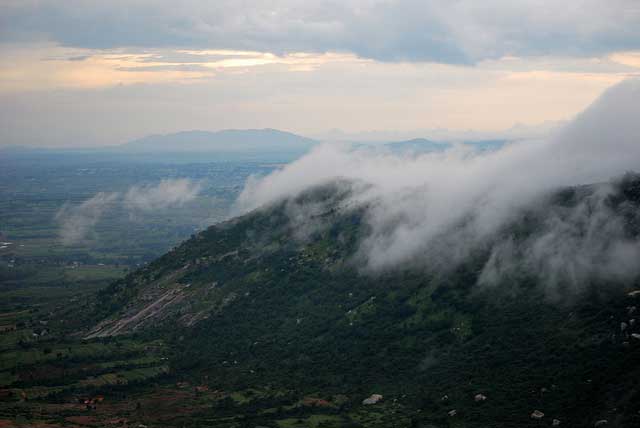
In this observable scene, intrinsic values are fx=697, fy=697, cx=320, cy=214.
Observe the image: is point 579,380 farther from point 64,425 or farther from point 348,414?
point 64,425

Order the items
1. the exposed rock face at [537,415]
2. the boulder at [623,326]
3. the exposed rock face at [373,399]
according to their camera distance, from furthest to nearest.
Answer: the exposed rock face at [373,399], the boulder at [623,326], the exposed rock face at [537,415]

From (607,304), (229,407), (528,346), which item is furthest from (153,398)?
(607,304)

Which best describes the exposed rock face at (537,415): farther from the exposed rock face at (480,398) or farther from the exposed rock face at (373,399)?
the exposed rock face at (373,399)

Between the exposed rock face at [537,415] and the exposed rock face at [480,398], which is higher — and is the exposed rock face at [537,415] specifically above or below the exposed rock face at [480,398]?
above

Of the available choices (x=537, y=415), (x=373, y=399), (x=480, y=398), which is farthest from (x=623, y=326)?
(x=373, y=399)

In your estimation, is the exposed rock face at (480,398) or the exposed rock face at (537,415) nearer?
the exposed rock face at (537,415)

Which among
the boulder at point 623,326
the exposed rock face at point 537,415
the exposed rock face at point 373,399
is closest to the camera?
the exposed rock face at point 537,415

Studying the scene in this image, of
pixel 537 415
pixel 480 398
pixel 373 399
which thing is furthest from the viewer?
pixel 373 399

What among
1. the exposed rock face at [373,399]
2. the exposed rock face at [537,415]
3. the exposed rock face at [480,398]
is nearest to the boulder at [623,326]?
the exposed rock face at [537,415]

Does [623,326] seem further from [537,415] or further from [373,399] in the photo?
[373,399]

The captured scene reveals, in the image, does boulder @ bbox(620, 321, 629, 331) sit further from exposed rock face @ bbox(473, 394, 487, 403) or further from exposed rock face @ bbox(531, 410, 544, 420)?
exposed rock face @ bbox(473, 394, 487, 403)

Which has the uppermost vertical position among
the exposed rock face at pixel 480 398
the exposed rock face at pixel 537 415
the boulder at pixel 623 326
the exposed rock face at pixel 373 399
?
the boulder at pixel 623 326
